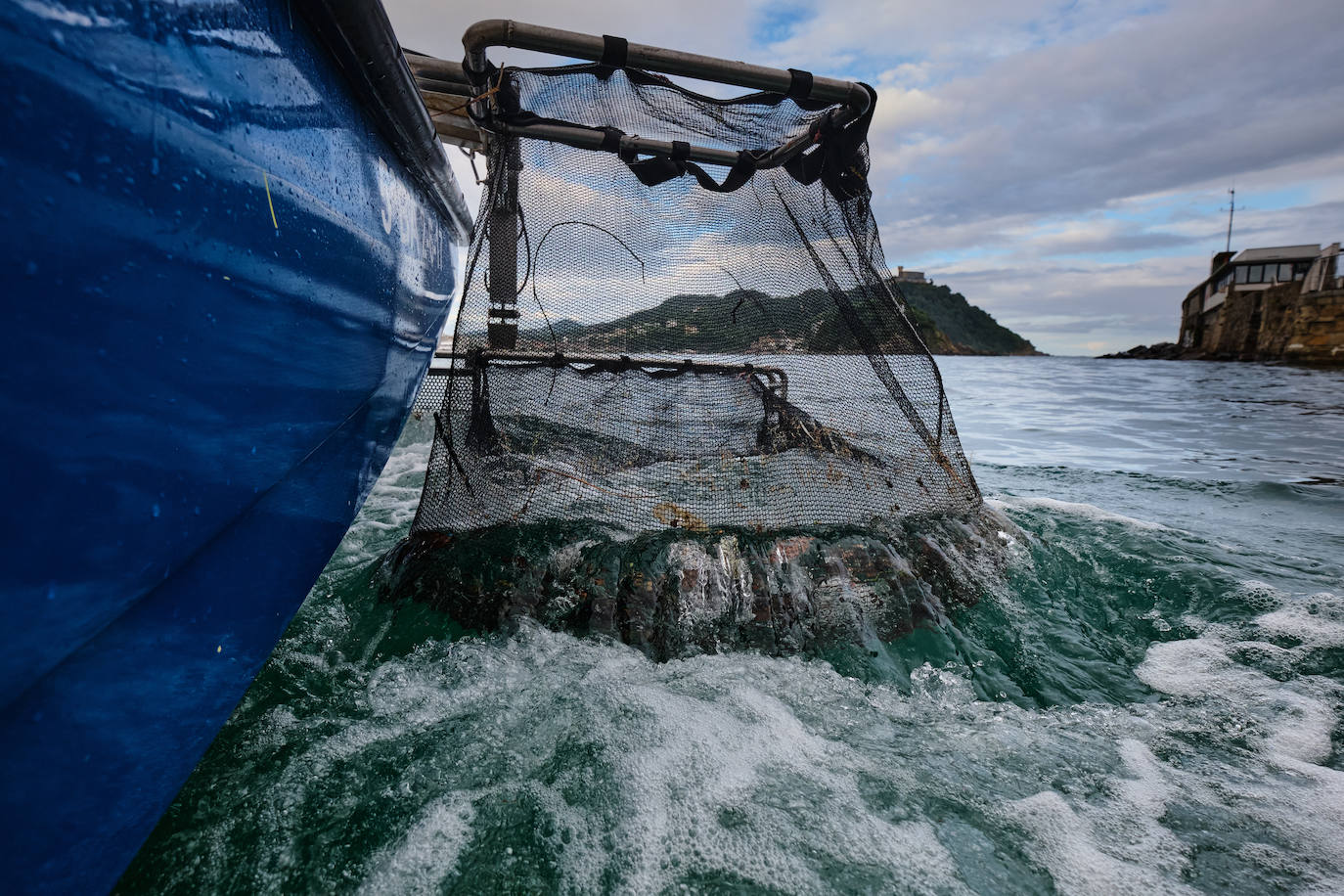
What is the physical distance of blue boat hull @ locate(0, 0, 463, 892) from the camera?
2.78ft

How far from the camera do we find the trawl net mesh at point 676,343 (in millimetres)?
2717

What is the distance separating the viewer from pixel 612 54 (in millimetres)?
2682

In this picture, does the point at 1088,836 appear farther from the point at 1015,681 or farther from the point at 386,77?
the point at 386,77

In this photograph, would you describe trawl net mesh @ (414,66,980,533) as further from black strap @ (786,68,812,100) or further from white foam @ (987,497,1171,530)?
white foam @ (987,497,1171,530)

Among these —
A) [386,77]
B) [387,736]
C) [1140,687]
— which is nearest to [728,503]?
[387,736]

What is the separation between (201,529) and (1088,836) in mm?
2350

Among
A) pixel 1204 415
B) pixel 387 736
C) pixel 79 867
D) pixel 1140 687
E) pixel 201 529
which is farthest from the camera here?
pixel 1204 415

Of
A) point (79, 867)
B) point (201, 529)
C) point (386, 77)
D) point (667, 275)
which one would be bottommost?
point (79, 867)

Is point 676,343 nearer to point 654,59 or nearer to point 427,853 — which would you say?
point 654,59

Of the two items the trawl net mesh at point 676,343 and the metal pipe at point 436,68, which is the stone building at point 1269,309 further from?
the metal pipe at point 436,68

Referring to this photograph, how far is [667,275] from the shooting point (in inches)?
118

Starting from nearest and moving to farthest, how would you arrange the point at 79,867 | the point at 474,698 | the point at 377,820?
the point at 79,867 < the point at 377,820 < the point at 474,698

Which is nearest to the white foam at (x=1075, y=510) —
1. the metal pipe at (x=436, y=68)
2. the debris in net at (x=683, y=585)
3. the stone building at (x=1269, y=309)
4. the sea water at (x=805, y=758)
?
the sea water at (x=805, y=758)

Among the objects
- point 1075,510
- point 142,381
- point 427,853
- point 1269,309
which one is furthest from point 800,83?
point 1269,309
